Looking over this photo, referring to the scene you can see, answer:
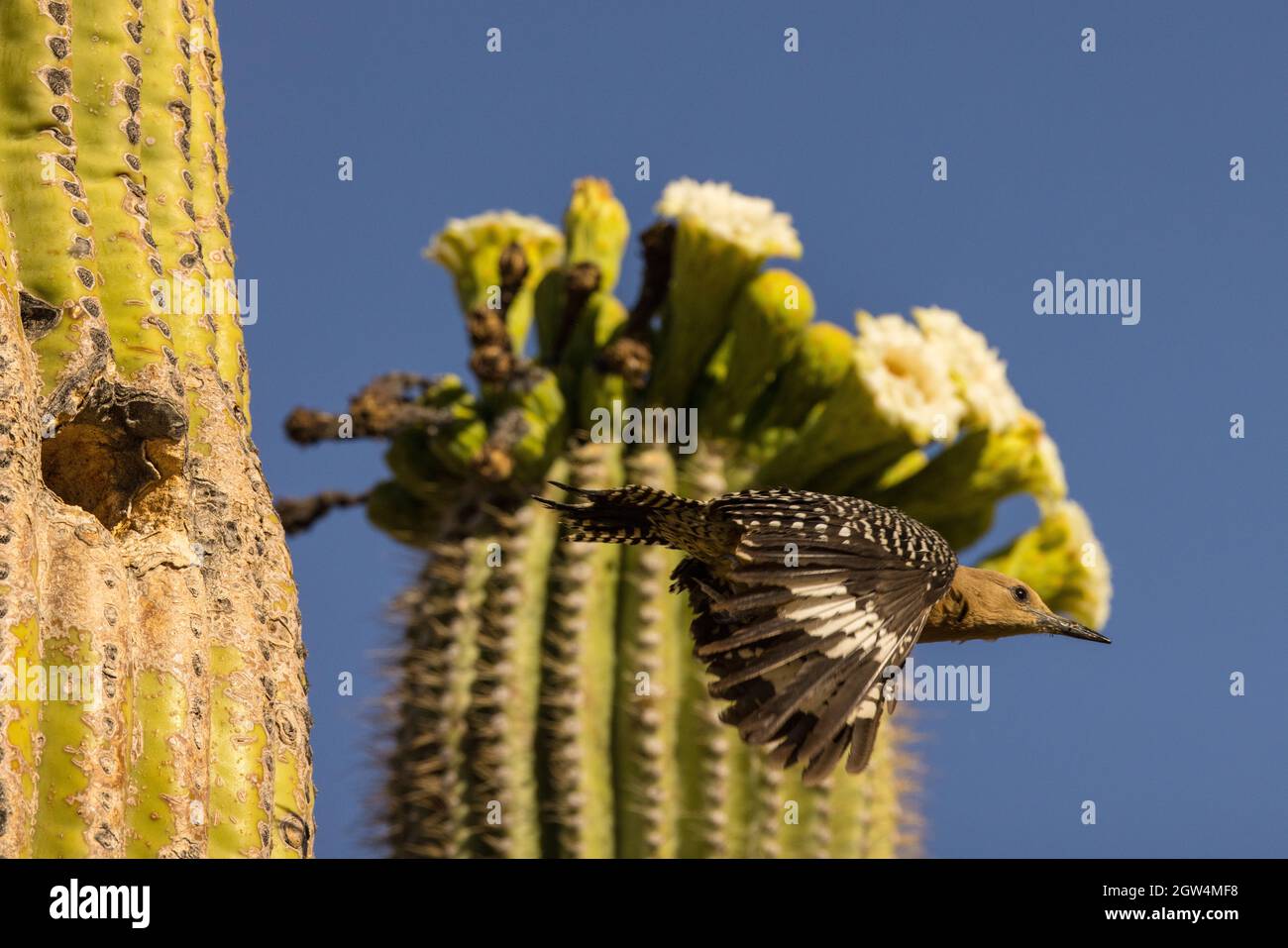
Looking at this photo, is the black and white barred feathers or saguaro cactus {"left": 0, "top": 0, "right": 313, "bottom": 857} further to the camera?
the black and white barred feathers

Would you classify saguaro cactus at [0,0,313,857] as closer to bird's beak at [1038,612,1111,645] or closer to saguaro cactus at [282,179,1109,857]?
bird's beak at [1038,612,1111,645]

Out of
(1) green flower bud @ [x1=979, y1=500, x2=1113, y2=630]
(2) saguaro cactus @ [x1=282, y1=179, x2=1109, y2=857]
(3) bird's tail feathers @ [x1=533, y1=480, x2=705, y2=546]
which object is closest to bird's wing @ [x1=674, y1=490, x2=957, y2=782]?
(3) bird's tail feathers @ [x1=533, y1=480, x2=705, y2=546]

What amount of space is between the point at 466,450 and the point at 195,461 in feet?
11.9

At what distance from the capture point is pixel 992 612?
17.3ft

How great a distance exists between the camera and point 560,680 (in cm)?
692

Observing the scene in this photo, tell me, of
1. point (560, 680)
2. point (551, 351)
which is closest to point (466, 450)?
point (551, 351)

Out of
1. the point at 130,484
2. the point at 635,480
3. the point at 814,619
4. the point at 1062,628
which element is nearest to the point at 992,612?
the point at 1062,628

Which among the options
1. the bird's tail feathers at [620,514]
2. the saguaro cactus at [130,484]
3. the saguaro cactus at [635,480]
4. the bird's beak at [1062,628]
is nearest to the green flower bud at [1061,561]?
the saguaro cactus at [635,480]

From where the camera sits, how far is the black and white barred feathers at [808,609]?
4332 millimetres

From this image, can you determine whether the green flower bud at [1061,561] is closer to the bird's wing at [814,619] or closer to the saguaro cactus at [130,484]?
the bird's wing at [814,619]

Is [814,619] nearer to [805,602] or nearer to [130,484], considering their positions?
[805,602]

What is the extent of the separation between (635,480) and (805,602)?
2732 millimetres

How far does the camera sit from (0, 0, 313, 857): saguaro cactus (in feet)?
10.1

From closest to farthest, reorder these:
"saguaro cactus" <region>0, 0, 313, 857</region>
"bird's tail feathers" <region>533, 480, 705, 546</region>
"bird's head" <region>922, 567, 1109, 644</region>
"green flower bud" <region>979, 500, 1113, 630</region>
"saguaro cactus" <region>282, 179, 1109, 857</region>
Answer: "saguaro cactus" <region>0, 0, 313, 857</region> → "bird's tail feathers" <region>533, 480, 705, 546</region> → "bird's head" <region>922, 567, 1109, 644</region> → "saguaro cactus" <region>282, 179, 1109, 857</region> → "green flower bud" <region>979, 500, 1113, 630</region>
